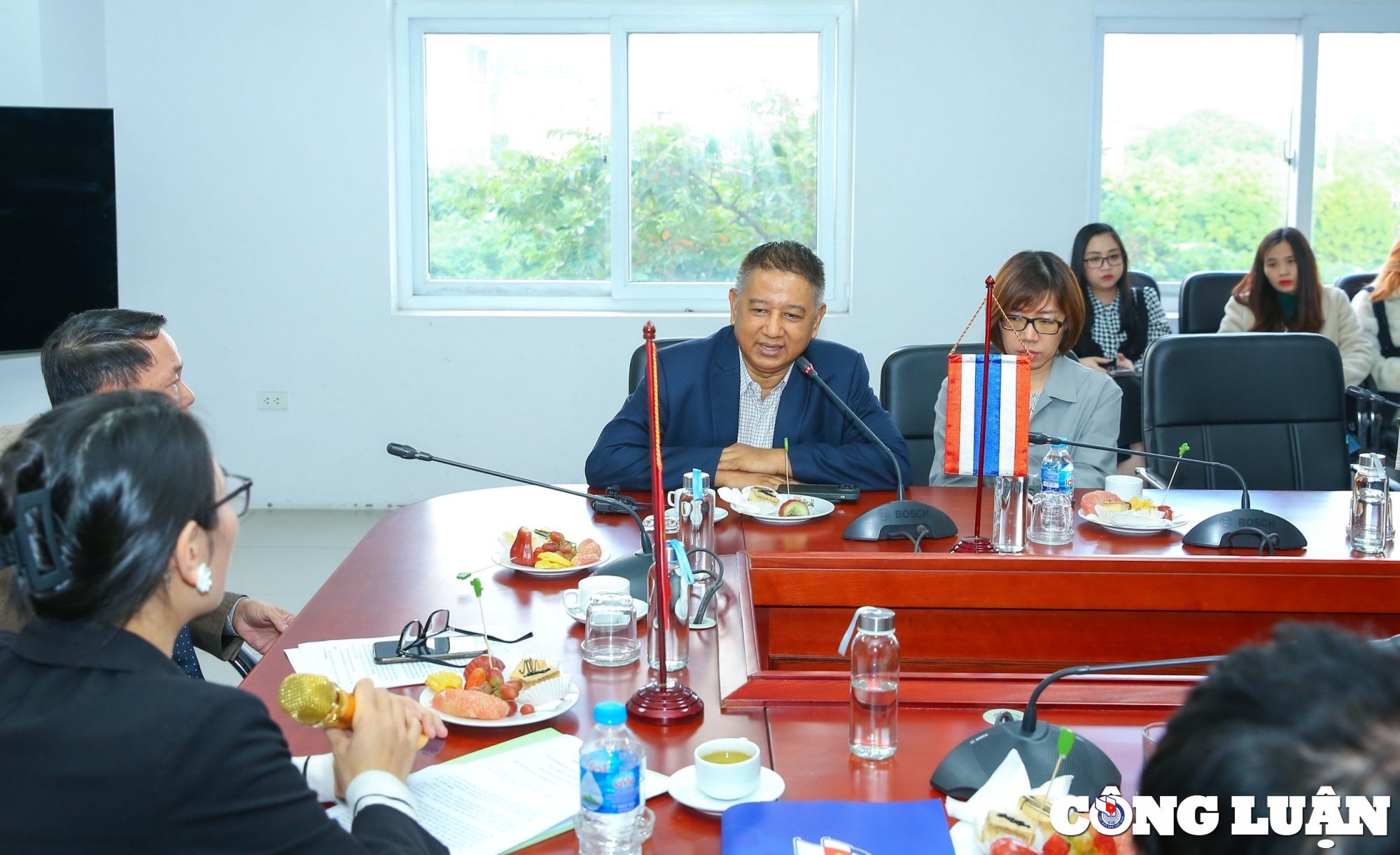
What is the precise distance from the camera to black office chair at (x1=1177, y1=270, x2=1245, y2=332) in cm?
489

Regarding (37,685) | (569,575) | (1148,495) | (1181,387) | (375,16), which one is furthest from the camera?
(375,16)

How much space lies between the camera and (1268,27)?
5.04m

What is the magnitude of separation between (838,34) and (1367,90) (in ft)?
7.35

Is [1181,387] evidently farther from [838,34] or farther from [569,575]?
[838,34]

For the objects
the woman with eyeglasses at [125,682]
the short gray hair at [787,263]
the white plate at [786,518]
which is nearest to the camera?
the woman with eyeglasses at [125,682]

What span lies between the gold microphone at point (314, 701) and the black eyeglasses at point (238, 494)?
161mm

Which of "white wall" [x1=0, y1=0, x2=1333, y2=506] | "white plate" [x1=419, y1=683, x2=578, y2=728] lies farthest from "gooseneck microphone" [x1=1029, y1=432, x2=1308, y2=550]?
"white wall" [x1=0, y1=0, x2=1333, y2=506]

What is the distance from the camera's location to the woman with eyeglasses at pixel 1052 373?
2789 millimetres

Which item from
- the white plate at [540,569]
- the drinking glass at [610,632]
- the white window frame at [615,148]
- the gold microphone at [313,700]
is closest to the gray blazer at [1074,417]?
the white plate at [540,569]

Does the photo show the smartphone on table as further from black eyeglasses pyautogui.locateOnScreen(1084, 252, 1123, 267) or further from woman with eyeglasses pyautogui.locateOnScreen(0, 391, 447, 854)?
black eyeglasses pyautogui.locateOnScreen(1084, 252, 1123, 267)

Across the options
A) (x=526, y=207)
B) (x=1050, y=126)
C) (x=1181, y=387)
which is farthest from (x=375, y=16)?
(x=1181, y=387)

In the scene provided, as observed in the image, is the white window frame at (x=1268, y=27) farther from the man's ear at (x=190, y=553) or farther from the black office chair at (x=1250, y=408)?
the man's ear at (x=190, y=553)

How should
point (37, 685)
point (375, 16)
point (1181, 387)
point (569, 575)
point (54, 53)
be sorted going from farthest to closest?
point (375, 16), point (54, 53), point (1181, 387), point (569, 575), point (37, 685)

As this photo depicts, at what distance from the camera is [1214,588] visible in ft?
6.51
